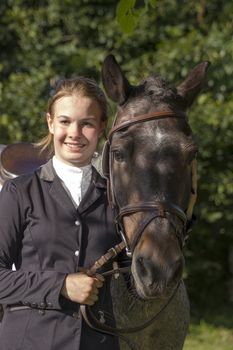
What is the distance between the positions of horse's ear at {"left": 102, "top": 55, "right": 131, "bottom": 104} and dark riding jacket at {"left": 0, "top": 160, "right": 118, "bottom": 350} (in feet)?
1.31

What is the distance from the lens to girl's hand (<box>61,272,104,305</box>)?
2.79m

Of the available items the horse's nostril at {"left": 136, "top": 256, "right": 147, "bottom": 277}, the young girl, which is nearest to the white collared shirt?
the young girl

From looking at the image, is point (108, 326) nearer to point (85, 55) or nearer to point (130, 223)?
point (130, 223)

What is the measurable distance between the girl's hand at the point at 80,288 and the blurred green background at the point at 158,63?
478cm

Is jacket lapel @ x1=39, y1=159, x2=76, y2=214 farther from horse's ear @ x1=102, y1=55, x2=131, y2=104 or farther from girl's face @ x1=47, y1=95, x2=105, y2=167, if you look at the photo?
horse's ear @ x1=102, y1=55, x2=131, y2=104

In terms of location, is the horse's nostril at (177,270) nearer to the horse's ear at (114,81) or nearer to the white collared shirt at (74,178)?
the white collared shirt at (74,178)

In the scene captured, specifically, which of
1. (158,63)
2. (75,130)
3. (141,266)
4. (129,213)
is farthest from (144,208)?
(158,63)

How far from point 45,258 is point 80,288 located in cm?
18

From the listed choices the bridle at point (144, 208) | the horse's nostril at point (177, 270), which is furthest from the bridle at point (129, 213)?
the horse's nostril at point (177, 270)

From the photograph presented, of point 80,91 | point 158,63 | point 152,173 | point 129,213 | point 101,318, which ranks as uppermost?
point 158,63

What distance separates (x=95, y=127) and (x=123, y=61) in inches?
221

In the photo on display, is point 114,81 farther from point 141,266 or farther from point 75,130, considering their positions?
point 141,266

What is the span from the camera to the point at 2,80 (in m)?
9.03

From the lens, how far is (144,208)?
2.80 meters
